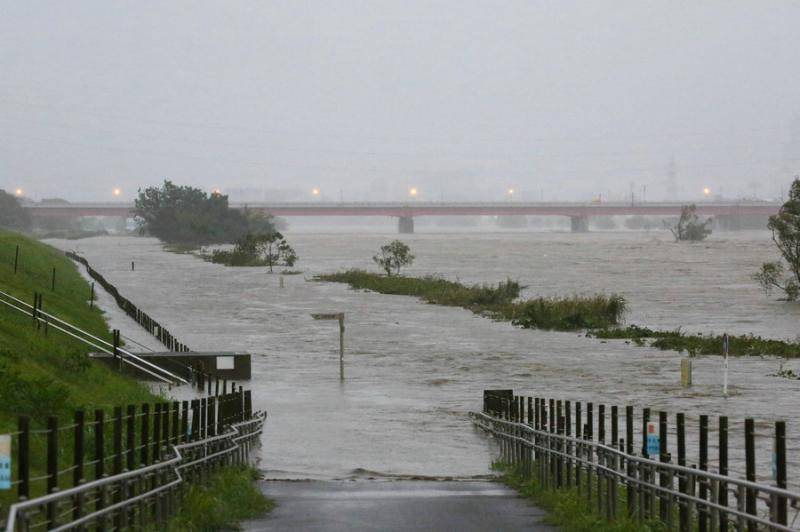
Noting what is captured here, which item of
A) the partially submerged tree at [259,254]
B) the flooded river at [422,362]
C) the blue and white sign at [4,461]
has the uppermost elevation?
the partially submerged tree at [259,254]

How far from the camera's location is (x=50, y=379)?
22.8 meters

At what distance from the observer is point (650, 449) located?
46.3ft

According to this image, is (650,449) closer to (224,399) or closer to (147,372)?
(224,399)

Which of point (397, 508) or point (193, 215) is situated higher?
point (193, 215)

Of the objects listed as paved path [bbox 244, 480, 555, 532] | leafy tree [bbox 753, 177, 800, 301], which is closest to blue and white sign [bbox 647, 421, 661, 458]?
paved path [bbox 244, 480, 555, 532]

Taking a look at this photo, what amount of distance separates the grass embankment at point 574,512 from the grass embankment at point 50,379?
3534 millimetres

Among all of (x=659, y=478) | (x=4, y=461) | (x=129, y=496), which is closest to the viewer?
(x=4, y=461)

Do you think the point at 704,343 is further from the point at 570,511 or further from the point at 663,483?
the point at 663,483

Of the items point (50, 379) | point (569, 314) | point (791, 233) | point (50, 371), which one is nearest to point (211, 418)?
point (50, 379)

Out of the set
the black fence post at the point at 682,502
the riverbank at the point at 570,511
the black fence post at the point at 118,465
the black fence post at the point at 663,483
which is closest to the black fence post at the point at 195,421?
the black fence post at the point at 118,465

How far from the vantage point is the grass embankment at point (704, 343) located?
→ 50125mm

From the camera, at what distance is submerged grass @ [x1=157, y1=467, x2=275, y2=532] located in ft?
44.1

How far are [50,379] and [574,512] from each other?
1131cm

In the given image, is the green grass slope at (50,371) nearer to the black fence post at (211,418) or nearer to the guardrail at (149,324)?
the guardrail at (149,324)
